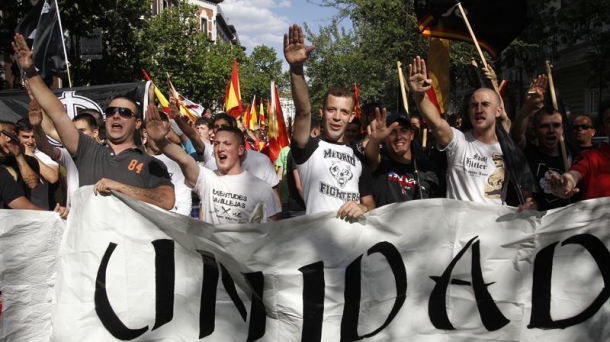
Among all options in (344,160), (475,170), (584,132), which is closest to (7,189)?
(344,160)

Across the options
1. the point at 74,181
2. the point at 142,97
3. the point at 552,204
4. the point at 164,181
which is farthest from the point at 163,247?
the point at 142,97

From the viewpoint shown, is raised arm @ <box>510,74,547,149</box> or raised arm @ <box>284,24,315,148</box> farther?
raised arm @ <box>510,74,547,149</box>

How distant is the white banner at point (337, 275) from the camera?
3.89 m

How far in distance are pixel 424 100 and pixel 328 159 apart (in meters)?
0.71

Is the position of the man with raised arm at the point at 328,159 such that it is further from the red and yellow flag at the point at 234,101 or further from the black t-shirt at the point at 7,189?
the red and yellow flag at the point at 234,101

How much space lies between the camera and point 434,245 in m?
4.00

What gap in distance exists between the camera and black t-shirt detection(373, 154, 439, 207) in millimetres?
4633

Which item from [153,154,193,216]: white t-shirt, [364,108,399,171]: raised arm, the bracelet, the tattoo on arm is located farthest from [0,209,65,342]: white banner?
[364,108,399,171]: raised arm

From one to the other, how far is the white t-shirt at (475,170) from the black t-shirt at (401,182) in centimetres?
29

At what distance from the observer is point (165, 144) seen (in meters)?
4.25

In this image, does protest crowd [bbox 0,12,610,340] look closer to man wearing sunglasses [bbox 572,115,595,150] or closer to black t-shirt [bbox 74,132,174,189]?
black t-shirt [bbox 74,132,174,189]

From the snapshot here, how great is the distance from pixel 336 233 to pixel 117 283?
131cm

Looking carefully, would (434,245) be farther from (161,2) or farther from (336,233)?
(161,2)

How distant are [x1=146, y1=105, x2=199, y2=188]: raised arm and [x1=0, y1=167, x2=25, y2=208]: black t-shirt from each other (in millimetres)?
1173
